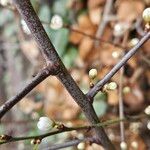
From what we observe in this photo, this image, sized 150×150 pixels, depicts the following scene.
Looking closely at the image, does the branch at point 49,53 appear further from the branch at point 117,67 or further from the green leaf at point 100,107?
the green leaf at point 100,107

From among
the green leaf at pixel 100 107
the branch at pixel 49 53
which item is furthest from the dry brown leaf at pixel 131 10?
the branch at pixel 49 53

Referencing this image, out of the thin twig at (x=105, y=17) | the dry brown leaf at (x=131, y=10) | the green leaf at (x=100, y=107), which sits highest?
the thin twig at (x=105, y=17)

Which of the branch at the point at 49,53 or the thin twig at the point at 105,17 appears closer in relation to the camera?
the branch at the point at 49,53

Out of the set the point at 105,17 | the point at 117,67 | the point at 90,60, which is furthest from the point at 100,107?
the point at 117,67

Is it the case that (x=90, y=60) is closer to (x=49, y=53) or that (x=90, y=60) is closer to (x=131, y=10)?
(x=131, y=10)

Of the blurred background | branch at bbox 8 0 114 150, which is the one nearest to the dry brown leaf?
the blurred background

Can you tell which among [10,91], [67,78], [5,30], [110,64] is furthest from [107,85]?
[10,91]

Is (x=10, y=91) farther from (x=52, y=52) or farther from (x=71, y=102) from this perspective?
(x=52, y=52)

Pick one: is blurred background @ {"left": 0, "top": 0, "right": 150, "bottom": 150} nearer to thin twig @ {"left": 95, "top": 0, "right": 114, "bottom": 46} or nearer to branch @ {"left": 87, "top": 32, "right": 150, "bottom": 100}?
thin twig @ {"left": 95, "top": 0, "right": 114, "bottom": 46}

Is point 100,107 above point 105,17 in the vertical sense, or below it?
below

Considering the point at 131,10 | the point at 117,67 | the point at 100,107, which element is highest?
the point at 131,10

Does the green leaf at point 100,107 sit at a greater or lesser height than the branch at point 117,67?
greater

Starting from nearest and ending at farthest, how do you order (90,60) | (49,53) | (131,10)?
(49,53) → (131,10) → (90,60)
